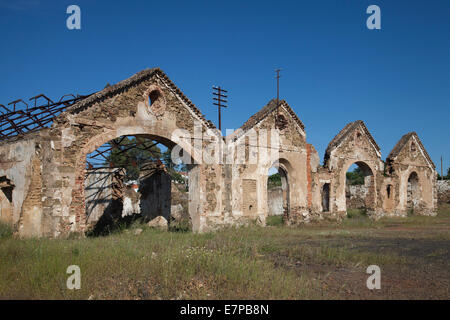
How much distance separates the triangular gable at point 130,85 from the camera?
11.0m

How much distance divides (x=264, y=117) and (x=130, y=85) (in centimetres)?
649

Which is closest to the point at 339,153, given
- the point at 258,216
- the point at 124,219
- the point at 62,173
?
the point at 258,216

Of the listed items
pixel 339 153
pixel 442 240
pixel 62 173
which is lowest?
pixel 442 240

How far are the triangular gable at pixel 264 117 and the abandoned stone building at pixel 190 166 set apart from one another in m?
0.05

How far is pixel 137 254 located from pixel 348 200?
91.2ft

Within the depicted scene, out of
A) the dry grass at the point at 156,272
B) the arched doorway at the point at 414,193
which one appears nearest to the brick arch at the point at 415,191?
the arched doorway at the point at 414,193

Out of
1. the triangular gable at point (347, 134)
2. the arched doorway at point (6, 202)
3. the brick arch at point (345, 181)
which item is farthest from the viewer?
the triangular gable at point (347, 134)

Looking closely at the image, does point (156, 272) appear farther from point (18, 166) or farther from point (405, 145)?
point (405, 145)

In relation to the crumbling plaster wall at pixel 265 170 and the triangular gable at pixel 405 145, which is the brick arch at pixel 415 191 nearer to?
the triangular gable at pixel 405 145

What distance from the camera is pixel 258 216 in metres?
16.0

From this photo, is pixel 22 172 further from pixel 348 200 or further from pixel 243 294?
pixel 348 200

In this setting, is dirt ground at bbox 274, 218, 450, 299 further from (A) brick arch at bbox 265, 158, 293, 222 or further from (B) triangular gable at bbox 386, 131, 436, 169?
(B) triangular gable at bbox 386, 131, 436, 169

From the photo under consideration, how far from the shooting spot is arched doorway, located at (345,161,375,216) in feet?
74.0

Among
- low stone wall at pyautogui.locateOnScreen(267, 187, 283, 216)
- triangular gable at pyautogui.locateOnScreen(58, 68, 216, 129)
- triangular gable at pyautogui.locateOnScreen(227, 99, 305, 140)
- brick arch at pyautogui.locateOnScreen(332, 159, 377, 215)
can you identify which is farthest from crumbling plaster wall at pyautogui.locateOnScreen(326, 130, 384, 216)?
triangular gable at pyautogui.locateOnScreen(58, 68, 216, 129)
